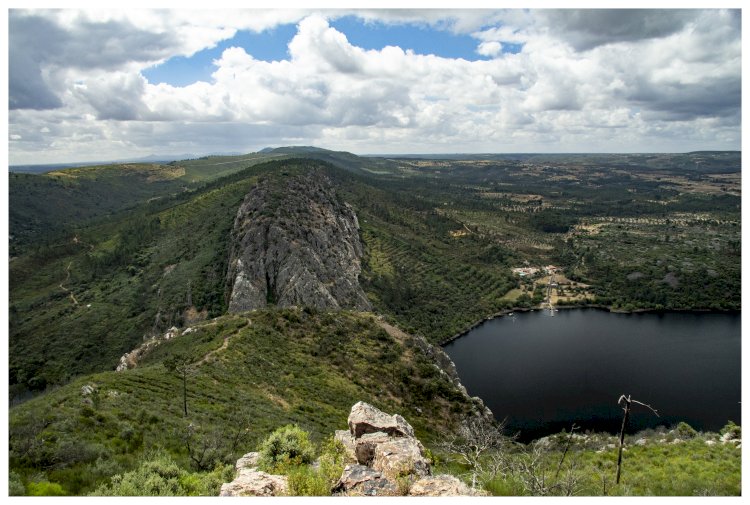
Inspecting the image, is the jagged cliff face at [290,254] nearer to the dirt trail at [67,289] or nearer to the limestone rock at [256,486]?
the dirt trail at [67,289]

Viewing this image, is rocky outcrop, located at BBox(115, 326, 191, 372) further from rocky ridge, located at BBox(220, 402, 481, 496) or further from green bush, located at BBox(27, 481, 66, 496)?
rocky ridge, located at BBox(220, 402, 481, 496)

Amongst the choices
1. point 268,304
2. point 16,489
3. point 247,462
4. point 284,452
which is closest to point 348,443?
point 284,452

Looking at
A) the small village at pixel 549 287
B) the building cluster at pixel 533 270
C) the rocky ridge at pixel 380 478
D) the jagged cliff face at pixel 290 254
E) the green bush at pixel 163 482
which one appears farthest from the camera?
the building cluster at pixel 533 270

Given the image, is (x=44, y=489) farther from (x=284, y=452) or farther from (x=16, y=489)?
(x=284, y=452)

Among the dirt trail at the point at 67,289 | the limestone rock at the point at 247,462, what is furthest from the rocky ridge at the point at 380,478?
the dirt trail at the point at 67,289

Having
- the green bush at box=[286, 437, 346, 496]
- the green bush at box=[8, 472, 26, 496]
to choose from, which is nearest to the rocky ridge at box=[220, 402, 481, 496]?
the green bush at box=[286, 437, 346, 496]

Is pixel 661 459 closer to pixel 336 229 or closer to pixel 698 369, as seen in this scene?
pixel 698 369

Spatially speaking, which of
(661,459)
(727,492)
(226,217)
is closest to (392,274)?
(226,217)
